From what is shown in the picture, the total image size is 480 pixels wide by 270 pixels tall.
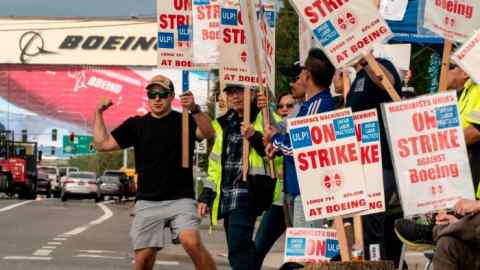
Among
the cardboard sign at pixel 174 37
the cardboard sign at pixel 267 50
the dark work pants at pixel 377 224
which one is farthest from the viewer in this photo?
the cardboard sign at pixel 174 37

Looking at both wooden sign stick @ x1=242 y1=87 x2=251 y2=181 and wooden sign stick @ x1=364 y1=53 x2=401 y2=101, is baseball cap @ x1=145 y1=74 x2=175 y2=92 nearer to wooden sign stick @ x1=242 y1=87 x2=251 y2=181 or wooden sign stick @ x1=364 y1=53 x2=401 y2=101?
wooden sign stick @ x1=242 y1=87 x2=251 y2=181

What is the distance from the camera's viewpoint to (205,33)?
1266 cm

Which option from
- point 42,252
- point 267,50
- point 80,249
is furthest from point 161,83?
point 80,249

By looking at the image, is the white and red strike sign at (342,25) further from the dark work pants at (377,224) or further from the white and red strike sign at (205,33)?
the white and red strike sign at (205,33)

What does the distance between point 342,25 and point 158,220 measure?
9.35ft

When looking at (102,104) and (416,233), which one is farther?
(102,104)

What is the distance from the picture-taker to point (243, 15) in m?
10.8

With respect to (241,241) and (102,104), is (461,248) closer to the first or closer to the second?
(241,241)

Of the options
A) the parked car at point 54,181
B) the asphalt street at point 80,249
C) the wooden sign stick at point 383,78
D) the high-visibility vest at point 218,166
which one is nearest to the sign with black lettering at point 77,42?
the parked car at point 54,181

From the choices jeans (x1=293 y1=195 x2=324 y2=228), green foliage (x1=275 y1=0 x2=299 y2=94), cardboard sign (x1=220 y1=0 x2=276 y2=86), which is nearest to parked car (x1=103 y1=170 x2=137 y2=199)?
green foliage (x1=275 y1=0 x2=299 y2=94)

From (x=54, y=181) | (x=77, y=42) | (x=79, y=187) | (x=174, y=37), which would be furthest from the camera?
(x=77, y=42)

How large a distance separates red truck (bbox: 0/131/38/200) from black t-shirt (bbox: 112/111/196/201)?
4943cm

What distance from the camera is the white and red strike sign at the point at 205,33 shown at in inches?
495

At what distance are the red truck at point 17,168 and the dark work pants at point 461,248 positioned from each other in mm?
53219
